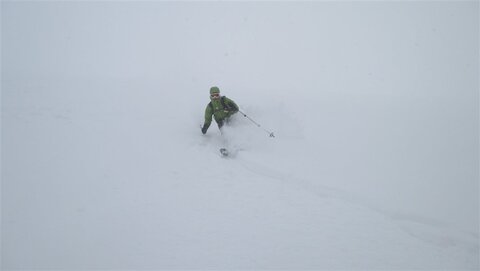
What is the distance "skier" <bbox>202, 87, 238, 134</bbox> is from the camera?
32.8 feet

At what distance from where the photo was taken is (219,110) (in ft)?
33.3

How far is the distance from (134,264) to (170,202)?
1.83 m

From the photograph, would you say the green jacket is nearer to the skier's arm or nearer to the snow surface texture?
the skier's arm

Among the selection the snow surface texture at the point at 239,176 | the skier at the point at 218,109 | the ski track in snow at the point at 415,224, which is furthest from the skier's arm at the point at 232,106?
the ski track in snow at the point at 415,224

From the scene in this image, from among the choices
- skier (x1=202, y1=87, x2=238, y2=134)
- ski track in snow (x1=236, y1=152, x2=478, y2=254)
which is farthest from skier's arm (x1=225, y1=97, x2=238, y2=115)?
ski track in snow (x1=236, y1=152, x2=478, y2=254)

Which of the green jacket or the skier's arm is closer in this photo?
the green jacket

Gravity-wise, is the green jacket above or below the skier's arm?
below

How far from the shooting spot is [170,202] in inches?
290

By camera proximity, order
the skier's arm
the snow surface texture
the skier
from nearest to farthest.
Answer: the snow surface texture → the skier → the skier's arm

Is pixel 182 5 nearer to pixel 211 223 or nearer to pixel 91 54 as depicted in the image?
pixel 91 54

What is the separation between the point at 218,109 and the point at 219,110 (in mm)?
47

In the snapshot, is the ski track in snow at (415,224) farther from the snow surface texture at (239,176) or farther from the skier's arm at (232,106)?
the skier's arm at (232,106)

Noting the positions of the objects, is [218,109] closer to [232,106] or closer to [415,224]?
[232,106]

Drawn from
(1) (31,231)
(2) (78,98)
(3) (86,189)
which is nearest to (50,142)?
(3) (86,189)
